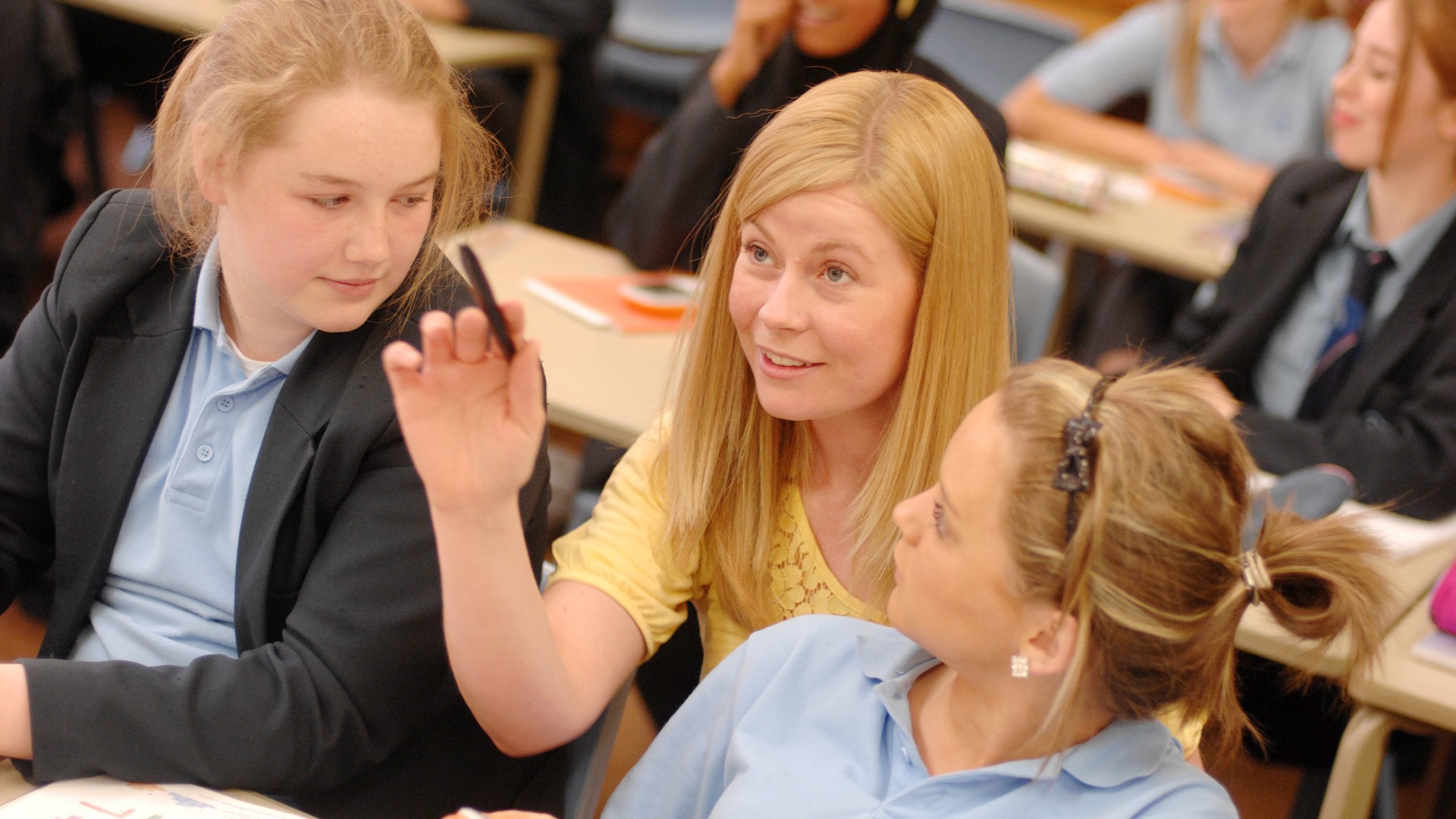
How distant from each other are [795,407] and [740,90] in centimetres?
142

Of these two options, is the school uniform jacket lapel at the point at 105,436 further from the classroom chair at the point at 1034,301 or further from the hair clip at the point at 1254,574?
the classroom chair at the point at 1034,301

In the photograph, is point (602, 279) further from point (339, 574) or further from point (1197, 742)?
point (1197, 742)

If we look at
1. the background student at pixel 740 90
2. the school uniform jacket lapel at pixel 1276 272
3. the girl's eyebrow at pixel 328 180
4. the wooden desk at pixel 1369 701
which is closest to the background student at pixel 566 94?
the background student at pixel 740 90

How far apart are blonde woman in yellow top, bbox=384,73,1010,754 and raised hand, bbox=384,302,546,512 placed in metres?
0.12

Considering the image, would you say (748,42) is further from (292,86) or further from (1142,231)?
(292,86)

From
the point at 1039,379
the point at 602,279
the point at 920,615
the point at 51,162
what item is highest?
the point at 1039,379

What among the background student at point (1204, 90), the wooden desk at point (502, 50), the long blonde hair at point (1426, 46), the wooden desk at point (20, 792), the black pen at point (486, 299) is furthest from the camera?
the background student at point (1204, 90)

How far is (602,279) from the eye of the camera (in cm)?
242

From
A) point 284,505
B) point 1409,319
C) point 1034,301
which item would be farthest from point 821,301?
point 1409,319

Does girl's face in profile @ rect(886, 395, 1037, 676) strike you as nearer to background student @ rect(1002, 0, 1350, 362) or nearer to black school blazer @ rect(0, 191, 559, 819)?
black school blazer @ rect(0, 191, 559, 819)

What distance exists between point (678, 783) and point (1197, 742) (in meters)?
0.50

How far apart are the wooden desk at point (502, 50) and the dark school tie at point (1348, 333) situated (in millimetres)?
2099

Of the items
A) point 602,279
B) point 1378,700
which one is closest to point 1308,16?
point 602,279

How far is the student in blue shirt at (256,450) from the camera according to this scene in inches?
44.6
